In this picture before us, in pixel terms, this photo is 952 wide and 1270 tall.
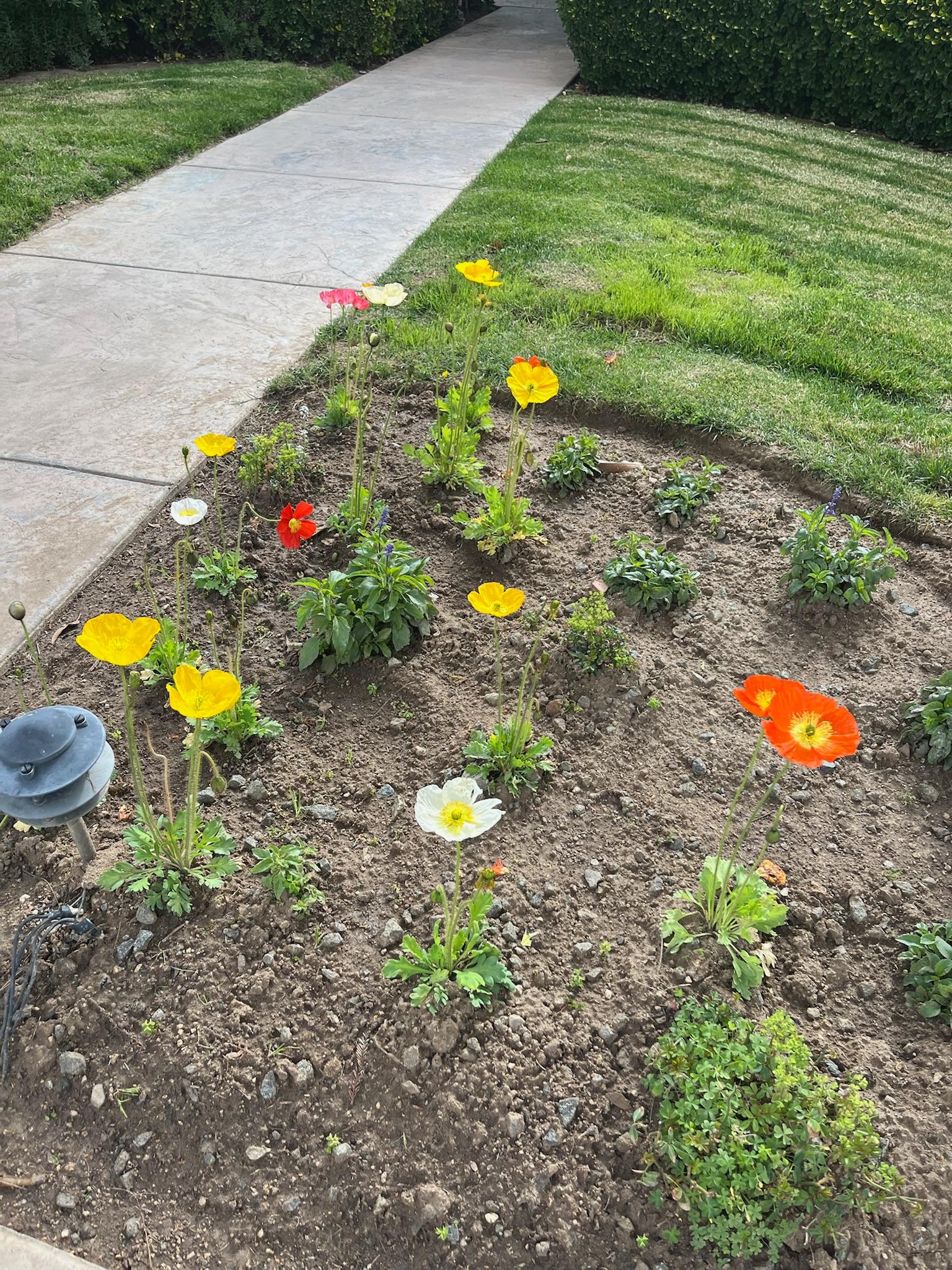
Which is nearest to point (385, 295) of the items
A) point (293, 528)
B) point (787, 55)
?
point (293, 528)

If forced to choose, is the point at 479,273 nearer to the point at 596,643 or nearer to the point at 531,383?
the point at 531,383

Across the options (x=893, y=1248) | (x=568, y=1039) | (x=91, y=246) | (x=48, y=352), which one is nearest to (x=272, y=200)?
(x=91, y=246)

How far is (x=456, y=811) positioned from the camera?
170 cm

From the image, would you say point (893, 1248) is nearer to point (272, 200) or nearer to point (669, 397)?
point (669, 397)

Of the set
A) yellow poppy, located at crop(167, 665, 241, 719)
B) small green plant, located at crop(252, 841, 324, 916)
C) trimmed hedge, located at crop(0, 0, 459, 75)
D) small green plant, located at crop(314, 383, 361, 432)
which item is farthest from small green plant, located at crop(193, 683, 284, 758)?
trimmed hedge, located at crop(0, 0, 459, 75)

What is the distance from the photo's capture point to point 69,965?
189cm

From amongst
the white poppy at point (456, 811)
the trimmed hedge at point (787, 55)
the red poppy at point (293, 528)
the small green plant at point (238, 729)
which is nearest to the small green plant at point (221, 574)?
the red poppy at point (293, 528)

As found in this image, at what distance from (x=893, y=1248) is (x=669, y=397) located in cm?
296

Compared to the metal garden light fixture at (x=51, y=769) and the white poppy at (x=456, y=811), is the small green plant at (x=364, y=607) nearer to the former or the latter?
the metal garden light fixture at (x=51, y=769)

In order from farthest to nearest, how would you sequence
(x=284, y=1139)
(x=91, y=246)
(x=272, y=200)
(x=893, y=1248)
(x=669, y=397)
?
(x=272, y=200)
(x=91, y=246)
(x=669, y=397)
(x=284, y=1139)
(x=893, y=1248)

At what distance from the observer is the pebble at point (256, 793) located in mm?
2250

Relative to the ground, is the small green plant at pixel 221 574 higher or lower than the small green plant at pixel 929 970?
higher

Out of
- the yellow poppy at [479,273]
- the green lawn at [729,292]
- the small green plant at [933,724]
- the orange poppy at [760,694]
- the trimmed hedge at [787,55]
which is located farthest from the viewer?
the trimmed hedge at [787,55]

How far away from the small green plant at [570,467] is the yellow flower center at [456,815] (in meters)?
1.83
